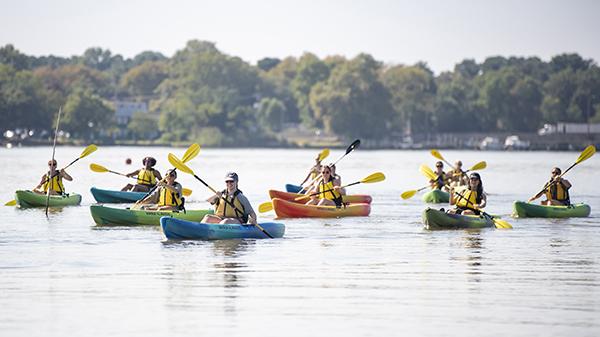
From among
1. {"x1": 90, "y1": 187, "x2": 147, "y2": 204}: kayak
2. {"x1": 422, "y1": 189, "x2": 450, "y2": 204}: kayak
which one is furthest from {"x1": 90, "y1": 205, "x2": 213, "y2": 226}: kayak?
{"x1": 422, "y1": 189, "x2": 450, "y2": 204}: kayak

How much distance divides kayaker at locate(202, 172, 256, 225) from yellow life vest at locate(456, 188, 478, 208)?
560cm

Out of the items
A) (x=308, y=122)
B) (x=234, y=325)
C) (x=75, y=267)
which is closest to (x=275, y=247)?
(x=75, y=267)

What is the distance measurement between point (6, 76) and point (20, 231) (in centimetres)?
13799

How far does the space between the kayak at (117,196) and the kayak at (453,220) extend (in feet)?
32.0

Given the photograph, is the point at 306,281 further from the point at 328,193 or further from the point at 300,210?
the point at 328,193

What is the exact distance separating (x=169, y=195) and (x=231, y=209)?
3.10 meters

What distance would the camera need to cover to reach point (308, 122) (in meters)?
184

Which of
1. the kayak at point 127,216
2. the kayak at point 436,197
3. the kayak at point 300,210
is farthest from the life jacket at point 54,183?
the kayak at point 436,197

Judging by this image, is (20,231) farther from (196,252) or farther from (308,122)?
(308,122)

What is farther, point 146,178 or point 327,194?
point 146,178

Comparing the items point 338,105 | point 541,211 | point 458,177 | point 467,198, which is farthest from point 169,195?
point 338,105

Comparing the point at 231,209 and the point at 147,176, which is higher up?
the point at 147,176

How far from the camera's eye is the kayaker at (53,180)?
1331 inches

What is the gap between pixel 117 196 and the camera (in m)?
35.3
